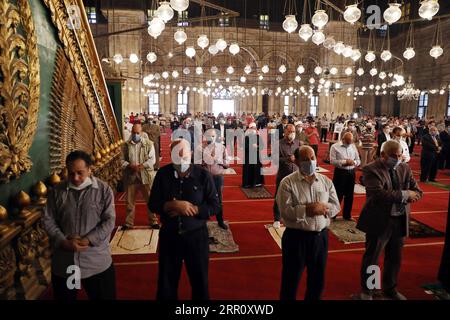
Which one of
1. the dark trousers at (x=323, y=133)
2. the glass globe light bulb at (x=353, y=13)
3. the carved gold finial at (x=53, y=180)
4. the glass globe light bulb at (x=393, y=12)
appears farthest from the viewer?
the dark trousers at (x=323, y=133)

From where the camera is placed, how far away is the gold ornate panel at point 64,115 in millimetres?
3912

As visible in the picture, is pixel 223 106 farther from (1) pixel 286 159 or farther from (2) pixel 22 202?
(2) pixel 22 202

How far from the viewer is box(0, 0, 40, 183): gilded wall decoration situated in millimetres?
2809

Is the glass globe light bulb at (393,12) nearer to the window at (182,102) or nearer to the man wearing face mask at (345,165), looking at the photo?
the man wearing face mask at (345,165)

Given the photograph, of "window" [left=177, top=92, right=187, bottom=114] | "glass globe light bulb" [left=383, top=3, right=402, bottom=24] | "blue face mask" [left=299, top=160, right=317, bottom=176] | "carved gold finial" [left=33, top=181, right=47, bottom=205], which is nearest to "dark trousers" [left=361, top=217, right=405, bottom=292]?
"blue face mask" [left=299, top=160, right=317, bottom=176]

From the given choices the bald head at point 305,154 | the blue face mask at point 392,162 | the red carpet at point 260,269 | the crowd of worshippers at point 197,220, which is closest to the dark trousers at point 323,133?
the red carpet at point 260,269

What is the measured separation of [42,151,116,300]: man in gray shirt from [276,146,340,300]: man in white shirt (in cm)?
141

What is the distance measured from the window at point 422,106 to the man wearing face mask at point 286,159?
24211mm

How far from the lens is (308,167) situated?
2.99m

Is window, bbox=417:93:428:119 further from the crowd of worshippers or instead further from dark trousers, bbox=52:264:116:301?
dark trousers, bbox=52:264:116:301

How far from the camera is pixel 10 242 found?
9.39 feet

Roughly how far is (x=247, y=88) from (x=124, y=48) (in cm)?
1125

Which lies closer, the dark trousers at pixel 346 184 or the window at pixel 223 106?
the dark trousers at pixel 346 184
